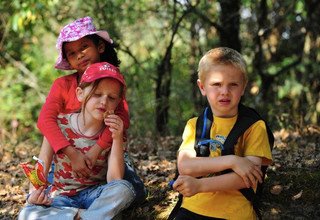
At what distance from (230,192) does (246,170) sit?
22 centimetres

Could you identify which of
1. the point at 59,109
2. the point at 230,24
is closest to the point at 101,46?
the point at 59,109

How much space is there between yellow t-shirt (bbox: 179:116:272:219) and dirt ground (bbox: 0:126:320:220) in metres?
0.48

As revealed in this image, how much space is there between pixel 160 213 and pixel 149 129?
446cm

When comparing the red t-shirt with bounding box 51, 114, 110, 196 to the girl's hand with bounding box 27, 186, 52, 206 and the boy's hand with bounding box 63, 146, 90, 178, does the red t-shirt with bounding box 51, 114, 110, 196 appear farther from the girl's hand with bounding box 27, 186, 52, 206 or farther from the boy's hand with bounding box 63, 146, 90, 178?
the girl's hand with bounding box 27, 186, 52, 206

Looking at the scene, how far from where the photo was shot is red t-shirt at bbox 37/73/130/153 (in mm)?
3516

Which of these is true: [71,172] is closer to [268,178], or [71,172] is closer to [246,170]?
[246,170]

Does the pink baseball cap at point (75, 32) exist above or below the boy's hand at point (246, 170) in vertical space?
above

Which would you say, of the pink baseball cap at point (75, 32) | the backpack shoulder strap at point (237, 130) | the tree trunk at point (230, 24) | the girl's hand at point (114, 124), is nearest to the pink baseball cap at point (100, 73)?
the girl's hand at point (114, 124)

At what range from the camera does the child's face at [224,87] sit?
2.93 meters

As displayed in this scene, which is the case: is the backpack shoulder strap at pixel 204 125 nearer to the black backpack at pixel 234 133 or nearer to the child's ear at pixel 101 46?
the black backpack at pixel 234 133

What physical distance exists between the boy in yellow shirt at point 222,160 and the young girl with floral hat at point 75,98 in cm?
74

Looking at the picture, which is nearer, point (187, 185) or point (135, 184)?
point (187, 185)

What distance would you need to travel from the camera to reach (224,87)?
2.93m

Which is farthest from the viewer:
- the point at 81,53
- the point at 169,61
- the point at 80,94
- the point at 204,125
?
the point at 169,61
